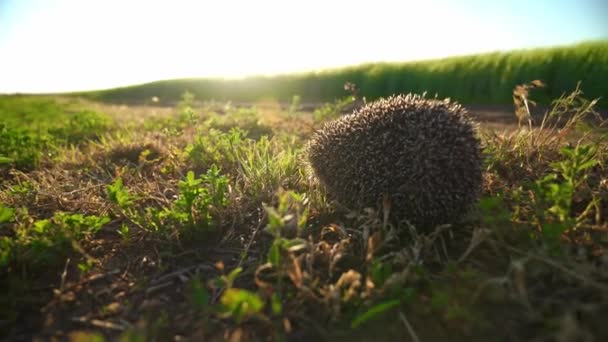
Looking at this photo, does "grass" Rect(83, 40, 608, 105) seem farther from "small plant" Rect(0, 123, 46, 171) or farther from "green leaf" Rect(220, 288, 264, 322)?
"small plant" Rect(0, 123, 46, 171)

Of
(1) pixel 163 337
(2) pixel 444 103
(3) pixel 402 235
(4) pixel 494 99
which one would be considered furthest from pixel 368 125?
(4) pixel 494 99

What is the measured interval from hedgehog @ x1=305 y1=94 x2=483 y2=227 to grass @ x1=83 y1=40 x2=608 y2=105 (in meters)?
9.96

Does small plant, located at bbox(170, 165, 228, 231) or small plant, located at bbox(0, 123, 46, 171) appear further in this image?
small plant, located at bbox(0, 123, 46, 171)

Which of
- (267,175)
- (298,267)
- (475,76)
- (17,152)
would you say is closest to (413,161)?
(298,267)

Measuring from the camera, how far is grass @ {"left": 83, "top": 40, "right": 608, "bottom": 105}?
11.2m

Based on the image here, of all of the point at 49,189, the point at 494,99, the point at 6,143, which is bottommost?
the point at 494,99

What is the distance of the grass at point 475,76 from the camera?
11156mm

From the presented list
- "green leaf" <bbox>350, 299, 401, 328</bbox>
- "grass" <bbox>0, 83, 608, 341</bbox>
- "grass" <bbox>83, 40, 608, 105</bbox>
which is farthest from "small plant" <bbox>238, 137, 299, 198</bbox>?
"grass" <bbox>83, 40, 608, 105</bbox>

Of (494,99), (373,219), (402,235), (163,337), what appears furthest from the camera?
(494,99)

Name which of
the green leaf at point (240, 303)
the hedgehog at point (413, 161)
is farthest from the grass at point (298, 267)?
the hedgehog at point (413, 161)

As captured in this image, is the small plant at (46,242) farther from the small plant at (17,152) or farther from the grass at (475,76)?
the grass at (475,76)

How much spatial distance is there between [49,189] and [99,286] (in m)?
1.97

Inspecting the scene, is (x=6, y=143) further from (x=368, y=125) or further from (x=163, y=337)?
(x=368, y=125)

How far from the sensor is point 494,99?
42.3 feet
